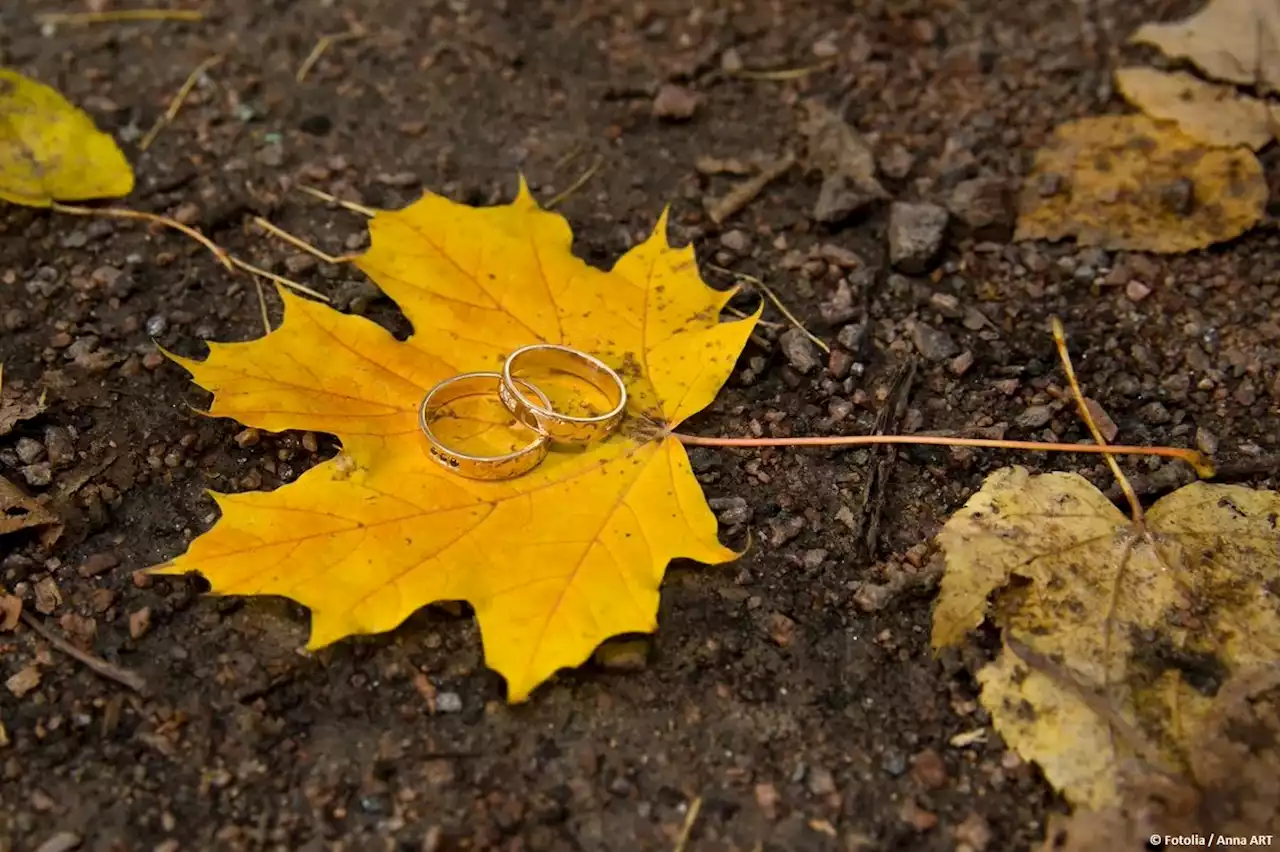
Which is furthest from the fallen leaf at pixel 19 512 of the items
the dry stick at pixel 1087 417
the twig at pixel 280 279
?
the dry stick at pixel 1087 417

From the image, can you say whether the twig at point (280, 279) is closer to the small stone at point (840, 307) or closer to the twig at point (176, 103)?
the twig at point (176, 103)

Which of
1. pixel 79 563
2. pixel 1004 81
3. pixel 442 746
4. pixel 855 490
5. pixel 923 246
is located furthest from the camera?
pixel 1004 81

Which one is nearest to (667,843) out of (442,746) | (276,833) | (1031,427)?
(442,746)

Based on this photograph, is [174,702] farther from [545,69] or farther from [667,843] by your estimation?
[545,69]

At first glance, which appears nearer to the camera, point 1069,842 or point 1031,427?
point 1069,842

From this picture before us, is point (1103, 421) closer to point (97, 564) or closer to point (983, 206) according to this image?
point (983, 206)

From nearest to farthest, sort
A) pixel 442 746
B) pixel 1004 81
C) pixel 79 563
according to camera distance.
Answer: pixel 442 746, pixel 79 563, pixel 1004 81

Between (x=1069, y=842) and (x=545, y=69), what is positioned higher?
(x=545, y=69)
